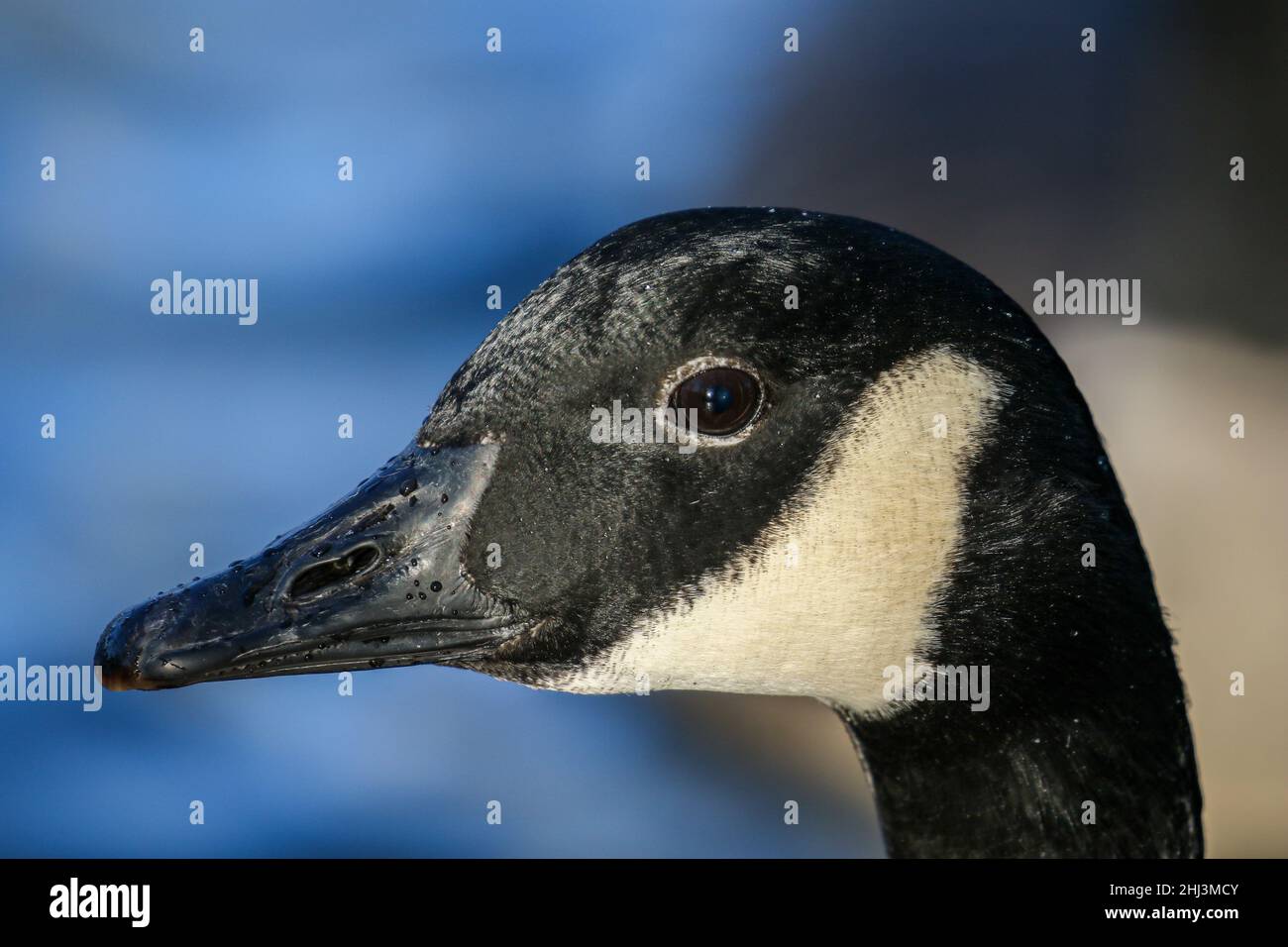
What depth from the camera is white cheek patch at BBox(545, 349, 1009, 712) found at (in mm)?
2002

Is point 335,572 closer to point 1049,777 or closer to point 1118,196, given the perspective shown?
point 1049,777

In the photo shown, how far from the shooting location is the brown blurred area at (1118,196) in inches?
283

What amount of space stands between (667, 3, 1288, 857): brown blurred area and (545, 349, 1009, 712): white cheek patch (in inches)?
199

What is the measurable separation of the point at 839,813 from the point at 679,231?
5.11 m

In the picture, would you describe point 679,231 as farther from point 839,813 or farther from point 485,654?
point 839,813

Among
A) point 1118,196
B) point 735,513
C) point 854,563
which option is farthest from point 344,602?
point 1118,196

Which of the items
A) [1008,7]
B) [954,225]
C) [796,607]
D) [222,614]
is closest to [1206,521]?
[954,225]

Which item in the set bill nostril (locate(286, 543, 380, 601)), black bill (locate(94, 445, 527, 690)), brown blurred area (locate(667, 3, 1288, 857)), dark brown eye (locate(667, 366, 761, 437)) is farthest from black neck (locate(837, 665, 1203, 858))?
brown blurred area (locate(667, 3, 1288, 857))

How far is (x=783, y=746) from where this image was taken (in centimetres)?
701

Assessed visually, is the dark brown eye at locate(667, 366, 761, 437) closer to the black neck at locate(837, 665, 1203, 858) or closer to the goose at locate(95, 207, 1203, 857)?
the goose at locate(95, 207, 1203, 857)

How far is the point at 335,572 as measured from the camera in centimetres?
199

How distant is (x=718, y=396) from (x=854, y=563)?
1.21 ft

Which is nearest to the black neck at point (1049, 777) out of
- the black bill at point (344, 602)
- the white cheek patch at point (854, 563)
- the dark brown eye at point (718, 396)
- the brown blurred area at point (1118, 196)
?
the white cheek patch at point (854, 563)
